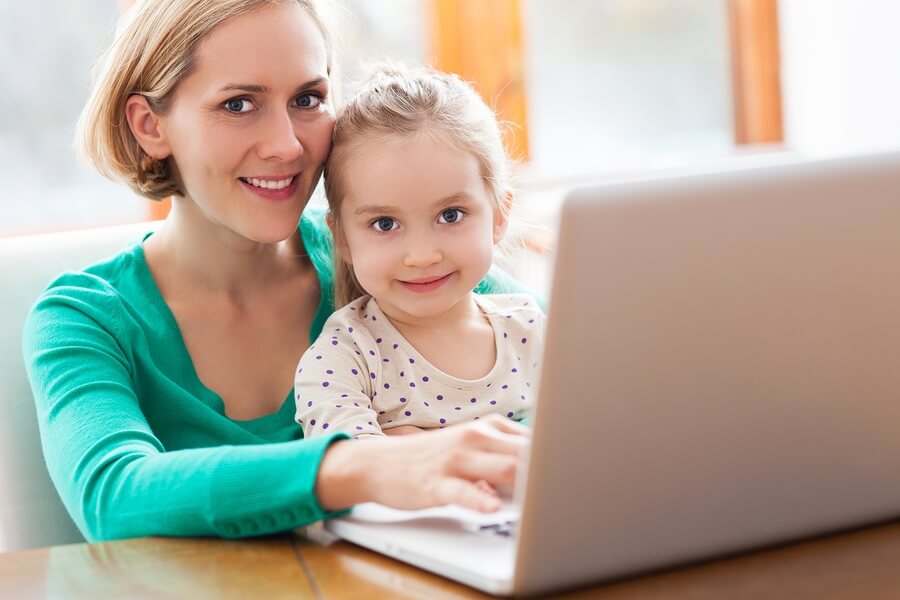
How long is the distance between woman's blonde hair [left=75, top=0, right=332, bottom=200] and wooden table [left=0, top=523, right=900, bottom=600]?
63 centimetres

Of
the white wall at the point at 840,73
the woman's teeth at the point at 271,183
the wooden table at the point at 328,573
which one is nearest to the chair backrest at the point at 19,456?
the woman's teeth at the point at 271,183

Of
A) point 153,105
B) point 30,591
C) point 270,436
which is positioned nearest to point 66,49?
point 153,105

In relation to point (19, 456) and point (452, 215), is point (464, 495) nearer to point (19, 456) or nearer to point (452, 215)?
point (452, 215)

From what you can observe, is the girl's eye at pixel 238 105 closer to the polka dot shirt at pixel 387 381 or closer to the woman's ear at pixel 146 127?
the woman's ear at pixel 146 127

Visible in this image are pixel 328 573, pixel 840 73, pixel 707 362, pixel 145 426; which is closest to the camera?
pixel 707 362

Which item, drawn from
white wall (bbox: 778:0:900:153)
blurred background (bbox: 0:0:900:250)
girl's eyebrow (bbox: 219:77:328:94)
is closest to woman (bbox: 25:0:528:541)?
girl's eyebrow (bbox: 219:77:328:94)

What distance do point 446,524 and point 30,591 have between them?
31cm

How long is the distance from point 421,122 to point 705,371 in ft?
2.00

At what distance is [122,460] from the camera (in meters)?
0.98

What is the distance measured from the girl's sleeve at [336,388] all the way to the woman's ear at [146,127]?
1.17 feet

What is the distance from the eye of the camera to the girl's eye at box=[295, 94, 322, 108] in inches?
52.2

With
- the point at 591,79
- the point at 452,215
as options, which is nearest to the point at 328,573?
the point at 452,215

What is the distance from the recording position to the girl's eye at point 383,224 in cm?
120

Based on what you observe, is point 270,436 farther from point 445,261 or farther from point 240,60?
point 240,60
